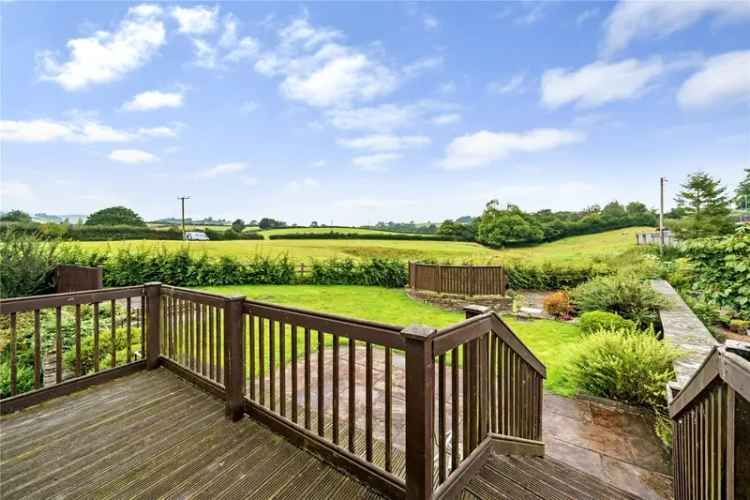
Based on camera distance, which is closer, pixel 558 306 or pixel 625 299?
pixel 625 299

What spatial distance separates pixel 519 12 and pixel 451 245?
2029 cm

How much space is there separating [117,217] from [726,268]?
3886 centimetres

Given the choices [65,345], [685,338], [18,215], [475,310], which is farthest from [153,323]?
[18,215]

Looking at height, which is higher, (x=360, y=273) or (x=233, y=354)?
(x=233, y=354)

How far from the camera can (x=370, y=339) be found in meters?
1.75

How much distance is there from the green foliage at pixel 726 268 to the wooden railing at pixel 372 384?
4.75 m

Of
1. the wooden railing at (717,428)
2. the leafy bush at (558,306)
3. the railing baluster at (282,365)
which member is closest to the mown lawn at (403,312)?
the leafy bush at (558,306)

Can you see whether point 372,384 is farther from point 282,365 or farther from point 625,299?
point 625,299

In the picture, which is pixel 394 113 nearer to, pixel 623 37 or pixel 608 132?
pixel 623 37

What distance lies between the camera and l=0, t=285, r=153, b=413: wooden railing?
2.56 meters

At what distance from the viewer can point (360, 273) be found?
42.2ft

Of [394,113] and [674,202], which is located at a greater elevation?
[394,113]

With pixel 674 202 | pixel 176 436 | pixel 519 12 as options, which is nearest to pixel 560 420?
pixel 176 436

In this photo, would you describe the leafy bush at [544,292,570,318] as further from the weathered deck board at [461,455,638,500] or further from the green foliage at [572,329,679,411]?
the weathered deck board at [461,455,638,500]
